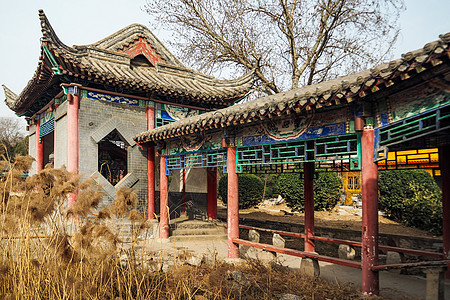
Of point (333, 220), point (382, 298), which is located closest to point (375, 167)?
point (382, 298)

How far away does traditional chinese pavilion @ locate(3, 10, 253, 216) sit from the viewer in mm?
8008

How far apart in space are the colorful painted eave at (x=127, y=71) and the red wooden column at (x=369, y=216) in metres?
5.90

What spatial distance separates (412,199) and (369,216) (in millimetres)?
6381

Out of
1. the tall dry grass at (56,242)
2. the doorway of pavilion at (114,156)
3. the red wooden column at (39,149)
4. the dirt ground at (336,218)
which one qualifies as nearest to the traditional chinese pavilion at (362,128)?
the tall dry grass at (56,242)

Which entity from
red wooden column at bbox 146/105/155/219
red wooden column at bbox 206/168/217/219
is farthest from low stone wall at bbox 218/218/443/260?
red wooden column at bbox 146/105/155/219

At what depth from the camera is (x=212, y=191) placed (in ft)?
33.4

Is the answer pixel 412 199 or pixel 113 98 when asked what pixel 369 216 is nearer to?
pixel 412 199

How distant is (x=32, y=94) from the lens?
1004cm

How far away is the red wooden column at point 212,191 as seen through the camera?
10.1m

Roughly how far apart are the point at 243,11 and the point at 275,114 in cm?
1040

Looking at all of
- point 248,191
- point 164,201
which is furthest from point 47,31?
point 248,191

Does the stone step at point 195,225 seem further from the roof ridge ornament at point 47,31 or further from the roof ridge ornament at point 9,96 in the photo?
the roof ridge ornament at point 9,96

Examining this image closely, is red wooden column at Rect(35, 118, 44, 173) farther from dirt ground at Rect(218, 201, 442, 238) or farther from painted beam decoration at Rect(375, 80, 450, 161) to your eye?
painted beam decoration at Rect(375, 80, 450, 161)

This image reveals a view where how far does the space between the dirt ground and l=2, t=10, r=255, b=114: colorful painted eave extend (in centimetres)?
458
